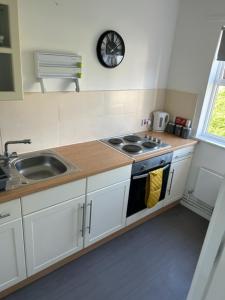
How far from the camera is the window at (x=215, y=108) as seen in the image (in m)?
2.47

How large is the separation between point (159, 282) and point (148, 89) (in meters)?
1.94

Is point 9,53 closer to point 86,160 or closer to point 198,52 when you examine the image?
point 86,160

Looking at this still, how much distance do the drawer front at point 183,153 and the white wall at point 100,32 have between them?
0.82m

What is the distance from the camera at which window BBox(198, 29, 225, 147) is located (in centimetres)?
247

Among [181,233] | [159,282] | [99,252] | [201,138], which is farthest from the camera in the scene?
[201,138]

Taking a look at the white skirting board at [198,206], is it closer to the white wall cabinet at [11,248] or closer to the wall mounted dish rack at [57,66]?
the wall mounted dish rack at [57,66]

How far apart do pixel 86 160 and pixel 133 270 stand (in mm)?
1018

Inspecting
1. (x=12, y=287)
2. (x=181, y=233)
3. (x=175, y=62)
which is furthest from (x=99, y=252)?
(x=175, y=62)

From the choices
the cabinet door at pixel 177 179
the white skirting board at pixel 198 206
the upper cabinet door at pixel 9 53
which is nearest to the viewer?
the upper cabinet door at pixel 9 53

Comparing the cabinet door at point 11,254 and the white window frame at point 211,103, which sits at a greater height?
the white window frame at point 211,103

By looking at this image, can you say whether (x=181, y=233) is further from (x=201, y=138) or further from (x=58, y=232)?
(x=58, y=232)

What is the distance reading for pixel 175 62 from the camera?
2744 millimetres

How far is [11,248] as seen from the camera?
1.54 m

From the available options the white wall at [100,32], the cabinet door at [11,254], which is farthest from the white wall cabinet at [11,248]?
the white wall at [100,32]
